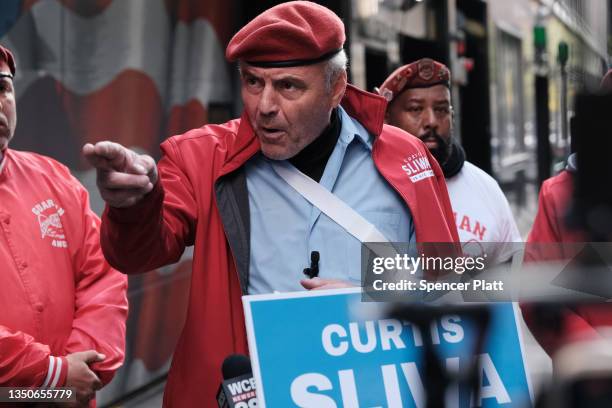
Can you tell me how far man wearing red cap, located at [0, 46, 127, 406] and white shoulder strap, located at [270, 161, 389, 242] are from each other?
3.01 feet

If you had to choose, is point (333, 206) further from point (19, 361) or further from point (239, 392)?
point (19, 361)

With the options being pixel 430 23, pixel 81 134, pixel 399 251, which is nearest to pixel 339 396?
pixel 399 251

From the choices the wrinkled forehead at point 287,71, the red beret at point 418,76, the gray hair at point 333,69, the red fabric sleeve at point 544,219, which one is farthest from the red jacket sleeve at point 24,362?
the red beret at point 418,76

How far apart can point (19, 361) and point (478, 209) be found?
1991 mm

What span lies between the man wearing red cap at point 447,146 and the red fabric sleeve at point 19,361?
5.70 ft

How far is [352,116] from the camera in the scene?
9.61ft

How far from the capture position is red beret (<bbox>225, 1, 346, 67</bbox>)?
2.61m

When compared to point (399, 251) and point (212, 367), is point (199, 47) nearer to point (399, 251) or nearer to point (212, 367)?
point (212, 367)

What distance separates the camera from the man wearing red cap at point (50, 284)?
10.1 ft

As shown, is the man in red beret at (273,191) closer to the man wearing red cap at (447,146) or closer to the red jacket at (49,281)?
the red jacket at (49,281)

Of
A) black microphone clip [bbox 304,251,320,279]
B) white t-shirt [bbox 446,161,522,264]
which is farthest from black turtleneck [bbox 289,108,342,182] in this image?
white t-shirt [bbox 446,161,522,264]

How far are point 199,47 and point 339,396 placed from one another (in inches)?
208

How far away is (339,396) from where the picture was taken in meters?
1.88

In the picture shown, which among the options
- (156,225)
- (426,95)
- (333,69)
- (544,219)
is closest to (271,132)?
(333,69)
